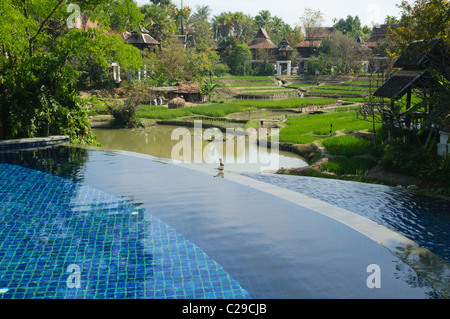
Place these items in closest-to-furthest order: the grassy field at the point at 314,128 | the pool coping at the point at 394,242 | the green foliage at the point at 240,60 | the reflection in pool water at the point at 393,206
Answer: the pool coping at the point at 394,242
the reflection in pool water at the point at 393,206
the grassy field at the point at 314,128
the green foliage at the point at 240,60

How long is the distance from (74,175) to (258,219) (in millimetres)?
3388

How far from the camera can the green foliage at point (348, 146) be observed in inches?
471

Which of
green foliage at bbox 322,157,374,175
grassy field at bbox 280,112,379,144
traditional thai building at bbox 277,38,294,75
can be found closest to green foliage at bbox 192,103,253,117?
grassy field at bbox 280,112,379,144

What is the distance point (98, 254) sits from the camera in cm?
392

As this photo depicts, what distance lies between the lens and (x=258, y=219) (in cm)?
471

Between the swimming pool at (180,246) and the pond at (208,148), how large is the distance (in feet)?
20.2

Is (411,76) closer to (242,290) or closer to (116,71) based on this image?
(242,290)

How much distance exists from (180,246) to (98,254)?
74 cm

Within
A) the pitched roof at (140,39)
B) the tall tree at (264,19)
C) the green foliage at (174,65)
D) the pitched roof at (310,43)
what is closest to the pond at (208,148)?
the green foliage at (174,65)

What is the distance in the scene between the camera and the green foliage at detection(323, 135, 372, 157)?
11969mm

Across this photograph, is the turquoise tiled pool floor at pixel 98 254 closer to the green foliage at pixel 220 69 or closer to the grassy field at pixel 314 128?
the grassy field at pixel 314 128

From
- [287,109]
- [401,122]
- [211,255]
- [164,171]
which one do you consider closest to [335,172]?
[401,122]

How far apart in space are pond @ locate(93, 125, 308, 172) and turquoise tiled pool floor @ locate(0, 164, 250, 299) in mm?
6760

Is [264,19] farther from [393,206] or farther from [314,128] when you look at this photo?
[393,206]
